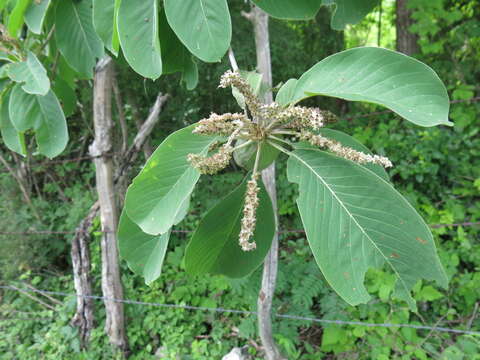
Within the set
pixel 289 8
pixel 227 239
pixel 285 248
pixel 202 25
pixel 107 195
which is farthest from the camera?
pixel 285 248

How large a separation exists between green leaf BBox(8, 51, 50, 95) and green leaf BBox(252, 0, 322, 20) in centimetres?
65

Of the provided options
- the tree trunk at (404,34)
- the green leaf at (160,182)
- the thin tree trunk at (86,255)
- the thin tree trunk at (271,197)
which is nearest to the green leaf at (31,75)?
the green leaf at (160,182)

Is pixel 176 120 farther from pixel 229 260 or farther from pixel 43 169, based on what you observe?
pixel 229 260

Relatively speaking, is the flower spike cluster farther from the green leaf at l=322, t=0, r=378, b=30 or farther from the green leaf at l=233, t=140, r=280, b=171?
the green leaf at l=322, t=0, r=378, b=30

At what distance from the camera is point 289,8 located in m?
0.84

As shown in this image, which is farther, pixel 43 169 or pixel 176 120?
pixel 43 169

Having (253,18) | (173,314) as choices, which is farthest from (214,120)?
(173,314)

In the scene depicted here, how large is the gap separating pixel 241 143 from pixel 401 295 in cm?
46

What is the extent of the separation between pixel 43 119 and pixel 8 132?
0.19 metres

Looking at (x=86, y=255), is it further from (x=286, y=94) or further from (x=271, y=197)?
(x=286, y=94)

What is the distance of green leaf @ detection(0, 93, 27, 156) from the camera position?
1.25 m

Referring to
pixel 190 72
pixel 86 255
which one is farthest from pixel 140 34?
pixel 86 255

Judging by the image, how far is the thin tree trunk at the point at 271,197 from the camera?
131 centimetres

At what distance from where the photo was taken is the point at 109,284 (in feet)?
7.44
